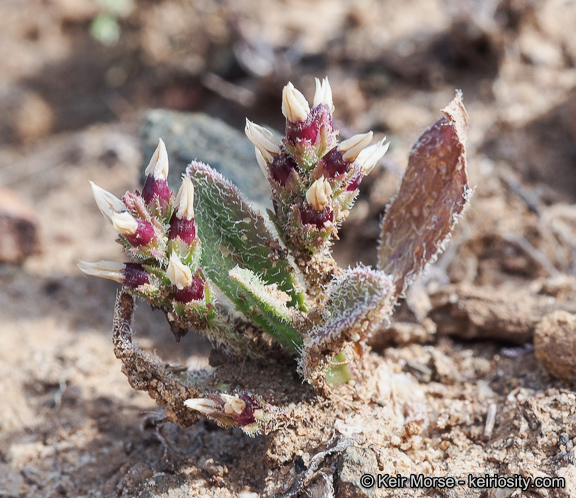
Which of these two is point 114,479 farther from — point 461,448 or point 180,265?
point 461,448

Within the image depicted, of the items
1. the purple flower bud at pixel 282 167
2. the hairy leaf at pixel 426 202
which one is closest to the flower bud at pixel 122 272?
the purple flower bud at pixel 282 167

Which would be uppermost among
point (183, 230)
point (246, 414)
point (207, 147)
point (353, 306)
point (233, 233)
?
point (207, 147)

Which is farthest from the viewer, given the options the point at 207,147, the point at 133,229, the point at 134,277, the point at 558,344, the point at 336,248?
the point at 336,248

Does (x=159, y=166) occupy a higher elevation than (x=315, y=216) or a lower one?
higher

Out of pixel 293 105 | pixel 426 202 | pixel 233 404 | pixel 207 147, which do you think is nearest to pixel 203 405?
pixel 233 404

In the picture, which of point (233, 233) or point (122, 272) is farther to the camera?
point (233, 233)

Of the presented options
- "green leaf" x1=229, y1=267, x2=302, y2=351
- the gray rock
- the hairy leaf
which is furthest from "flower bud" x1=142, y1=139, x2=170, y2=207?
the gray rock

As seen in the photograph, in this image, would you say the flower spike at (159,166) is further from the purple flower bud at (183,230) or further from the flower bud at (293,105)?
the flower bud at (293,105)

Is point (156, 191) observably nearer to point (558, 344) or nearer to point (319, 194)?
point (319, 194)

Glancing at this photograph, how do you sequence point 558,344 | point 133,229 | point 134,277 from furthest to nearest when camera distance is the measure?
point 558,344, point 134,277, point 133,229
